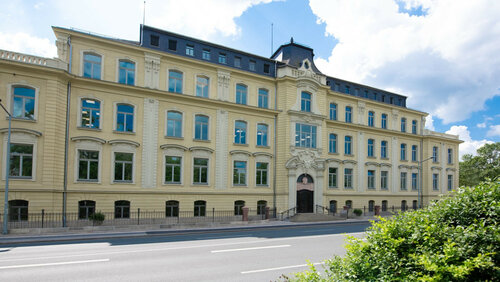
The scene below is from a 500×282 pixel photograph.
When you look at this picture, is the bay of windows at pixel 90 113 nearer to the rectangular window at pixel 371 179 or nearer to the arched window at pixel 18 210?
the arched window at pixel 18 210

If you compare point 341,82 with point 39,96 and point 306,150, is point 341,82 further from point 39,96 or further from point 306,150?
point 39,96

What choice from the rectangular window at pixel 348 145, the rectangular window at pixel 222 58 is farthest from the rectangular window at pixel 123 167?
the rectangular window at pixel 348 145

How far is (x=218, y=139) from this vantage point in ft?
90.1

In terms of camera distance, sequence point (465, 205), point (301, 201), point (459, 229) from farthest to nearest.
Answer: point (301, 201)
point (465, 205)
point (459, 229)

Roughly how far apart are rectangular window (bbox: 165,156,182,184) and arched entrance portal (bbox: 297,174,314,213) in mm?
12729

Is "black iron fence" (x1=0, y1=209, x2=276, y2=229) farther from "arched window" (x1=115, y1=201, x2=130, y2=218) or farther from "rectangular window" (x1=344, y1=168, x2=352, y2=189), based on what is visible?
"rectangular window" (x1=344, y1=168, x2=352, y2=189)

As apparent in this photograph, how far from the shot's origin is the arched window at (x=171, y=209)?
2480 cm

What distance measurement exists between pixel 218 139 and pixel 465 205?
76.0 ft

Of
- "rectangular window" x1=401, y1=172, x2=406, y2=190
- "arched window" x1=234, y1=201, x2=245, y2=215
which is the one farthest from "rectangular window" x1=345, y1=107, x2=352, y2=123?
"arched window" x1=234, y1=201, x2=245, y2=215

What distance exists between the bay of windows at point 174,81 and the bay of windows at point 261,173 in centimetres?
1084

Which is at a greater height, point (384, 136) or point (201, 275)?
point (384, 136)

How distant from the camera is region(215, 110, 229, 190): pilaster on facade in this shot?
27078 millimetres

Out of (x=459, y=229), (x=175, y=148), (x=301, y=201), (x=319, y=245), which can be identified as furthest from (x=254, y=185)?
(x=459, y=229)

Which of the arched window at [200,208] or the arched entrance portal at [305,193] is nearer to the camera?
the arched window at [200,208]
